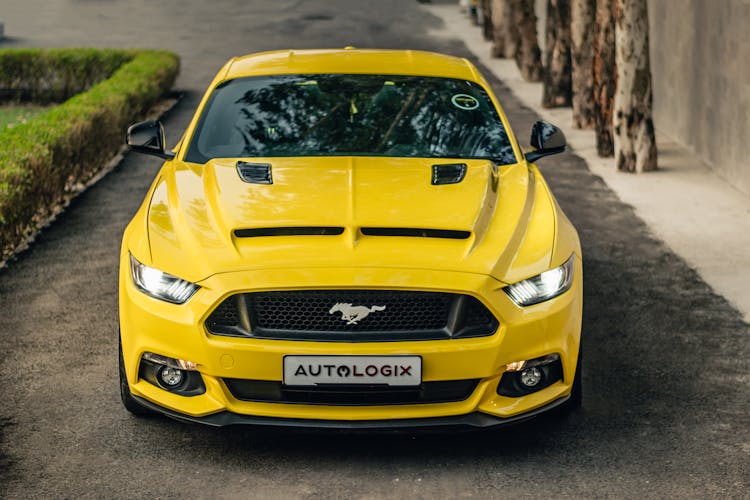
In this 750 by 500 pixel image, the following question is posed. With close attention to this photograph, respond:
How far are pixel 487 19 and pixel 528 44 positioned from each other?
20.6 feet

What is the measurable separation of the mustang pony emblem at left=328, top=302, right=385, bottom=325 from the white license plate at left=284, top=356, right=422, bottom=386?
164 millimetres

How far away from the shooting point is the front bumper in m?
5.18

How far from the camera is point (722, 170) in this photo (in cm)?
1285

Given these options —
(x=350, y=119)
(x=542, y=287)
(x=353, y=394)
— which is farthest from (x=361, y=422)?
(x=350, y=119)

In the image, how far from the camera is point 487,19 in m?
27.2

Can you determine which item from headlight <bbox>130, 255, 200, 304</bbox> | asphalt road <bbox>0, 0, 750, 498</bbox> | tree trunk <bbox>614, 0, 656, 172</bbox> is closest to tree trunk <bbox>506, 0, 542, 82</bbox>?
tree trunk <bbox>614, 0, 656, 172</bbox>

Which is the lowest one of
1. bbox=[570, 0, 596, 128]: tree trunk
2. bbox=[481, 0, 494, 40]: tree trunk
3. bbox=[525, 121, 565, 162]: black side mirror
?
bbox=[481, 0, 494, 40]: tree trunk

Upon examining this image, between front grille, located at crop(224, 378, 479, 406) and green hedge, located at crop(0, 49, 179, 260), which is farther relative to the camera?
green hedge, located at crop(0, 49, 179, 260)

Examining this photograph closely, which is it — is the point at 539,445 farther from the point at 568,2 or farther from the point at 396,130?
the point at 568,2

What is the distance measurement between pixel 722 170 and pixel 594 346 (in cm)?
626

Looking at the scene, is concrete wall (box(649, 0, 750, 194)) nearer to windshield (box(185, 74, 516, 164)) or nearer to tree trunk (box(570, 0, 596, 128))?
tree trunk (box(570, 0, 596, 128))

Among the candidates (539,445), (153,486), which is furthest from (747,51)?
(153,486)

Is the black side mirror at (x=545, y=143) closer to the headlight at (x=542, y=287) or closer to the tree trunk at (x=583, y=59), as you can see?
the headlight at (x=542, y=287)

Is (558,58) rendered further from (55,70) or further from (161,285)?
(161,285)
